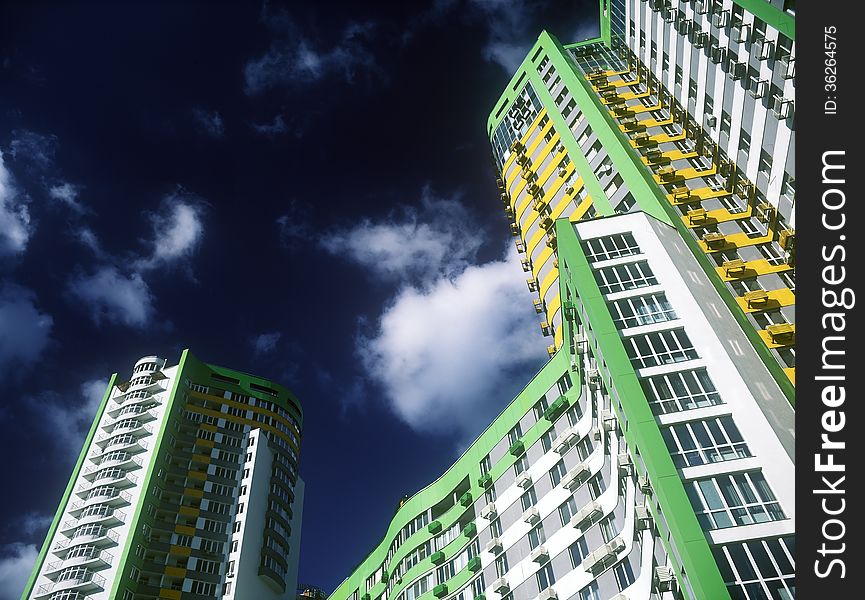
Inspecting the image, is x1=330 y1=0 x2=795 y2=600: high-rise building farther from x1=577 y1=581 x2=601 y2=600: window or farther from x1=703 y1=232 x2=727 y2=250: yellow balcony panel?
x1=703 y1=232 x2=727 y2=250: yellow balcony panel

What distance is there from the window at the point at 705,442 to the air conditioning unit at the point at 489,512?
20.1 metres

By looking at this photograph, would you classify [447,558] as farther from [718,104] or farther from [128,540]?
[718,104]

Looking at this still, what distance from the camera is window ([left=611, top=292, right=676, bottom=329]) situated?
120 ft

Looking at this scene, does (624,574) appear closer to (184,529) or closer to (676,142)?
(676,142)

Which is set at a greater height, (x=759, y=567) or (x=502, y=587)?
(x=502, y=587)

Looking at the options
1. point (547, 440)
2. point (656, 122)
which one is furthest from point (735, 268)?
point (656, 122)

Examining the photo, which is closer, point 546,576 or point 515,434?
point 546,576

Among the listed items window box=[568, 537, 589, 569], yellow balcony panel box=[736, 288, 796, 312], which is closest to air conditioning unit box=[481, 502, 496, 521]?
window box=[568, 537, 589, 569]

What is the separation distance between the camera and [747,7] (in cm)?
3850

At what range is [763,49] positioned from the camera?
38812 millimetres

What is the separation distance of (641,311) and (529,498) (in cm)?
1653

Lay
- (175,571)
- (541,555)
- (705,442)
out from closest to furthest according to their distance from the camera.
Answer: (705,442) < (541,555) < (175,571)

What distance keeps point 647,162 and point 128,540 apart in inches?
2482

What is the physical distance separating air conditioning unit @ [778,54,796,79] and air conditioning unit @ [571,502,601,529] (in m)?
28.2
